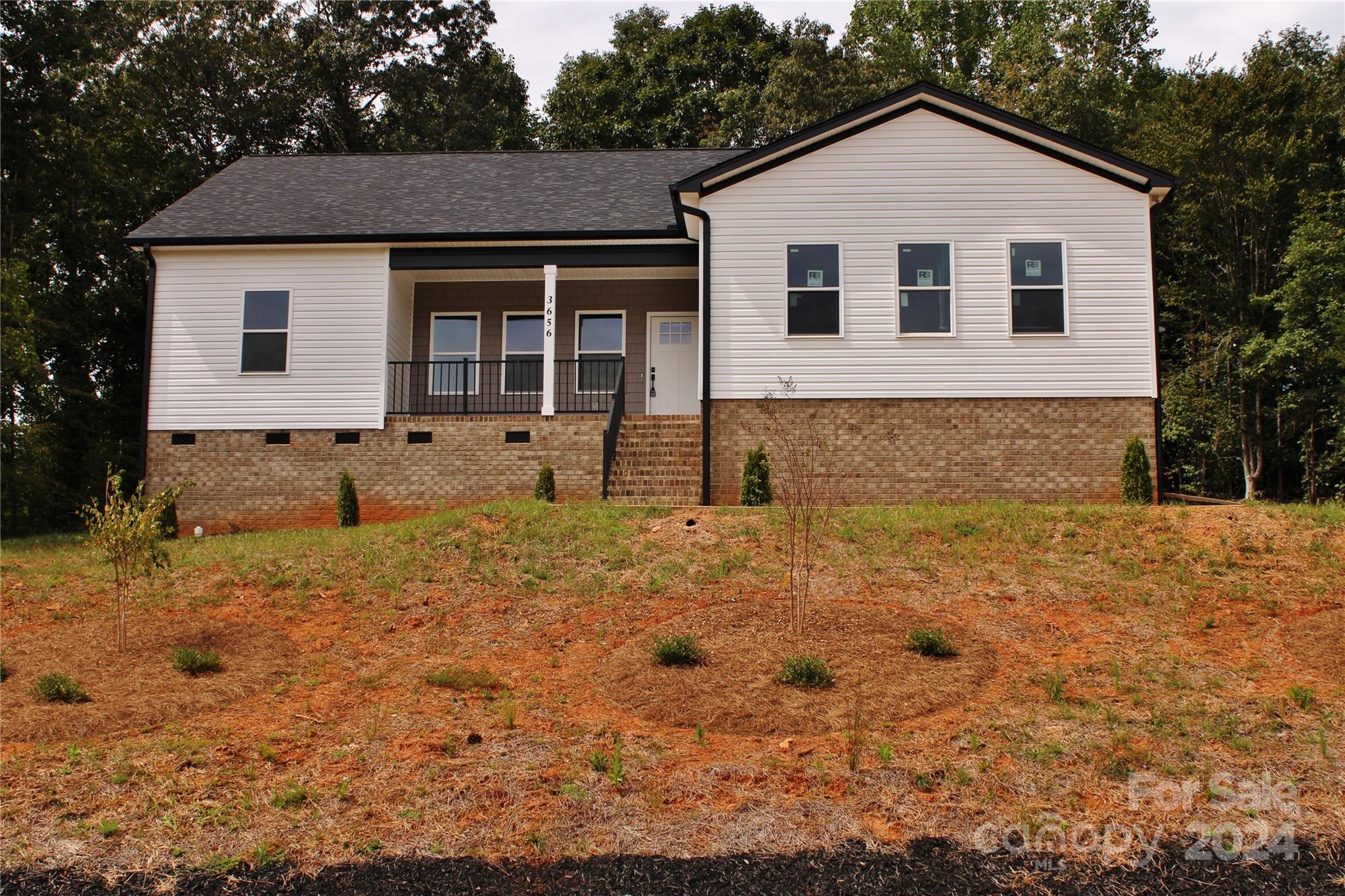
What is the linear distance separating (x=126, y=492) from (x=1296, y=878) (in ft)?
68.0

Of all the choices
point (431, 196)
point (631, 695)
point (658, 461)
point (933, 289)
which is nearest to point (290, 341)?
point (431, 196)

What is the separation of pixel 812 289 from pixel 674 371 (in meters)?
3.73

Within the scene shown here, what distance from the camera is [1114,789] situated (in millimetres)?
5785

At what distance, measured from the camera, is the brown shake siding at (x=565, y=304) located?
18016mm

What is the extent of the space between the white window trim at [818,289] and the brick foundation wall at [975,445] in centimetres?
96

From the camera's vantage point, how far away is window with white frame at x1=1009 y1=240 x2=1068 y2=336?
14703 millimetres

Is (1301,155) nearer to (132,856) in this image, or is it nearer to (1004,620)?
→ (1004,620)

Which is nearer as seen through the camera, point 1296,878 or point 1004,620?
point 1296,878

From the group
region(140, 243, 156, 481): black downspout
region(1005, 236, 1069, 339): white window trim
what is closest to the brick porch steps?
region(1005, 236, 1069, 339): white window trim

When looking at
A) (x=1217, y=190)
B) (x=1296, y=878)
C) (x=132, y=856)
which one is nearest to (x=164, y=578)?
(x=132, y=856)

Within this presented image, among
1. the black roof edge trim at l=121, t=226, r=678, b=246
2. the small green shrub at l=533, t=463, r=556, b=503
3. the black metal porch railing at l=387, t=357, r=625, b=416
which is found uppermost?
the black roof edge trim at l=121, t=226, r=678, b=246

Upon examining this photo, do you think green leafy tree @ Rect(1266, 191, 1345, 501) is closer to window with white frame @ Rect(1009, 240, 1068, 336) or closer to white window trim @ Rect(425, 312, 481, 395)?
window with white frame @ Rect(1009, 240, 1068, 336)

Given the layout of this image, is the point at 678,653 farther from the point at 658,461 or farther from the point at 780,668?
the point at 658,461

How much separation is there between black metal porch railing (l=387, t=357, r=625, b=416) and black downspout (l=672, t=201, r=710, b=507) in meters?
2.53
